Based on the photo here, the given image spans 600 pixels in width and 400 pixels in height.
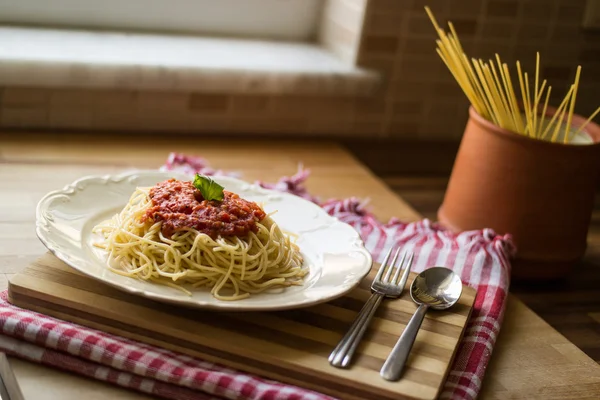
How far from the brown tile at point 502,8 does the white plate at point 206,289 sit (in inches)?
34.2

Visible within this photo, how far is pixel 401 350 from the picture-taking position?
2.78 ft

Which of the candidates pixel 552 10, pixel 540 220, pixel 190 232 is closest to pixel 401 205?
pixel 540 220

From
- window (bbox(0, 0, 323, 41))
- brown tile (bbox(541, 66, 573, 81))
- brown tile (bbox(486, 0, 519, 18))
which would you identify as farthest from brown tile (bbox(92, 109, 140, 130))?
brown tile (bbox(541, 66, 573, 81))

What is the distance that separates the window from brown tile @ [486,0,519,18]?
1.32 ft

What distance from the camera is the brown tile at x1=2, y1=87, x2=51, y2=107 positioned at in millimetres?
1495

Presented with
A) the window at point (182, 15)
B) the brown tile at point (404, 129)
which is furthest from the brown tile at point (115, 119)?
the brown tile at point (404, 129)

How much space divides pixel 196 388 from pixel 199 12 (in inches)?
47.2

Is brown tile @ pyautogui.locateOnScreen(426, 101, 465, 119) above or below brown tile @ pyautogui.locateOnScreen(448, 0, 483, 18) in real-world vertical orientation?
below

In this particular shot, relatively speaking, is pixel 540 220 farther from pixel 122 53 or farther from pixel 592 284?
pixel 122 53

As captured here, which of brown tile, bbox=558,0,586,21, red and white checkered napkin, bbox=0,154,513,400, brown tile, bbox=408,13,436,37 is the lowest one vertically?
red and white checkered napkin, bbox=0,154,513,400

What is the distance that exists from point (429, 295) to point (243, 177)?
1.76ft

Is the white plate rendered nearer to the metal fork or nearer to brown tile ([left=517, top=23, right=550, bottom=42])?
the metal fork

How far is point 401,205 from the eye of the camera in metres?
1.44

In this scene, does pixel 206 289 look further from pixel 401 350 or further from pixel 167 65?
pixel 167 65
